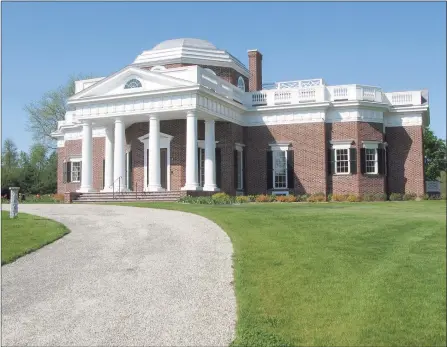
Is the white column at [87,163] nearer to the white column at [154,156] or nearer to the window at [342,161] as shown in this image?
the white column at [154,156]

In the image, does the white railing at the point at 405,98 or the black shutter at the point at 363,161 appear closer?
the black shutter at the point at 363,161

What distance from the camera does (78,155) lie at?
37469mm

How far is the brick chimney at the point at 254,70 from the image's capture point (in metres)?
37.1

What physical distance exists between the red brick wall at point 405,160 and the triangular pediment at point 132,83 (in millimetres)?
13253

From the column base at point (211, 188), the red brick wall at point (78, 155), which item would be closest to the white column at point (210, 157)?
the column base at point (211, 188)

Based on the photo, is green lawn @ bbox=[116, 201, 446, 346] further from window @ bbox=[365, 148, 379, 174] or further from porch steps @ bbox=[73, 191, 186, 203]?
window @ bbox=[365, 148, 379, 174]

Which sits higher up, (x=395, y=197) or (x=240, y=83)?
(x=240, y=83)

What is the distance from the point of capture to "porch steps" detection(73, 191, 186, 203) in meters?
26.2

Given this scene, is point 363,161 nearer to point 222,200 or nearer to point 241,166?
point 241,166

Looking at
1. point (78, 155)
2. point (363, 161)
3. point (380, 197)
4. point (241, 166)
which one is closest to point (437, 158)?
point (380, 197)

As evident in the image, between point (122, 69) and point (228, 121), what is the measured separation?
21.6 feet

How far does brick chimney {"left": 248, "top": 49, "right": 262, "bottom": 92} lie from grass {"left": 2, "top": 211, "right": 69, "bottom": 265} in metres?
22.7

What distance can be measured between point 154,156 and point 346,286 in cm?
2071

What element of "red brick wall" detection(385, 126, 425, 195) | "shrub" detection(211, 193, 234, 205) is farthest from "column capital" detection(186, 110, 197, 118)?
"red brick wall" detection(385, 126, 425, 195)
